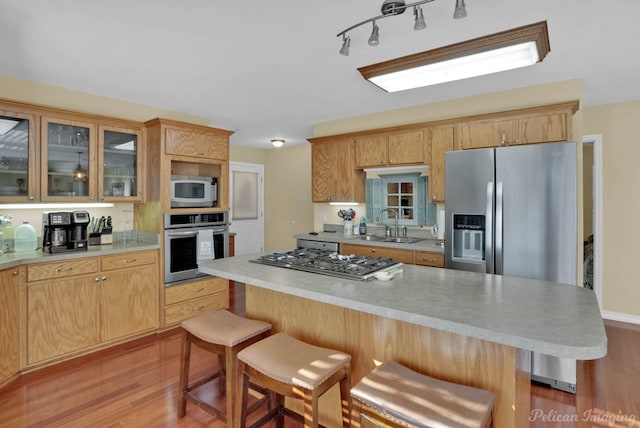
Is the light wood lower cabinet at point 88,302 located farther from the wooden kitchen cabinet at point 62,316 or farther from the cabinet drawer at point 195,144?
the cabinet drawer at point 195,144

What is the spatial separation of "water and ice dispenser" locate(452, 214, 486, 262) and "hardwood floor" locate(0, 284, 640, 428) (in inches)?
42.9

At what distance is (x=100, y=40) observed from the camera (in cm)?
239

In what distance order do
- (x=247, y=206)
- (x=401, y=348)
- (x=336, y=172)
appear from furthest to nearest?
(x=247, y=206)
(x=336, y=172)
(x=401, y=348)

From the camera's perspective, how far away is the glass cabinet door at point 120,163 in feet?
11.3

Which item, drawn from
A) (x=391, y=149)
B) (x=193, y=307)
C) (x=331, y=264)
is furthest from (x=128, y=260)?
(x=391, y=149)

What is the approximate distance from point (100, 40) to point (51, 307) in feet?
7.00

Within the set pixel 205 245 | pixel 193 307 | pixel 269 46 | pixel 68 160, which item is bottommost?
pixel 193 307

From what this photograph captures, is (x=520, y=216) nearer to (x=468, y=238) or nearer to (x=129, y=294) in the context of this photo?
(x=468, y=238)

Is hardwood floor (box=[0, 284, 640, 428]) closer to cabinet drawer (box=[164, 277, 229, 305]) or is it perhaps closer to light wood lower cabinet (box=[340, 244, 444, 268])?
cabinet drawer (box=[164, 277, 229, 305])

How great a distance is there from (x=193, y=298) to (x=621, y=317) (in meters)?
4.92

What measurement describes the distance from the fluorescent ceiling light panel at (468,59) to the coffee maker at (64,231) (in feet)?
9.52

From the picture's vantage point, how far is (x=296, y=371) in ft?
4.92

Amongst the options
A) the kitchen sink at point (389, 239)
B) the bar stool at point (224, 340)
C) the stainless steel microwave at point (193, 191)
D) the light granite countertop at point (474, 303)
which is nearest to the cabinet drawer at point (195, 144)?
the stainless steel microwave at point (193, 191)

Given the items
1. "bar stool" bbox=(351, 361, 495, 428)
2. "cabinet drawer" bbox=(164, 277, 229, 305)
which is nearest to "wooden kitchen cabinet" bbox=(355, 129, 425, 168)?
"cabinet drawer" bbox=(164, 277, 229, 305)
